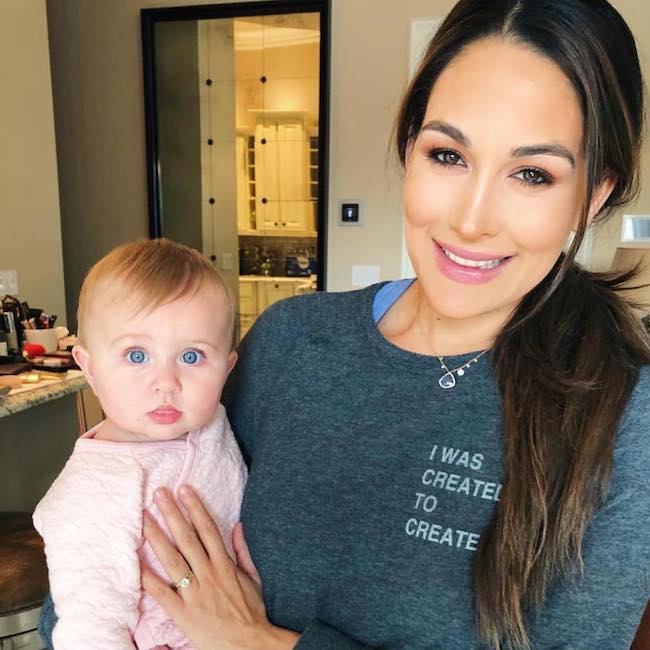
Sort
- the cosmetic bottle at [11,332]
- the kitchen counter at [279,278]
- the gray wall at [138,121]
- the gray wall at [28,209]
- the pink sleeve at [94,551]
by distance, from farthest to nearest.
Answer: the kitchen counter at [279,278] → the gray wall at [138,121] → the gray wall at [28,209] → the cosmetic bottle at [11,332] → the pink sleeve at [94,551]

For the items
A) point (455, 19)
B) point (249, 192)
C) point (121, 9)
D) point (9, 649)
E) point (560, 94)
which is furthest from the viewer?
point (249, 192)

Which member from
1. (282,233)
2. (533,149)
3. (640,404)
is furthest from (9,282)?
(640,404)

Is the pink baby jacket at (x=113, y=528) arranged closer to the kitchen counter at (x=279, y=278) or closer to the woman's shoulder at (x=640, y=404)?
the woman's shoulder at (x=640, y=404)

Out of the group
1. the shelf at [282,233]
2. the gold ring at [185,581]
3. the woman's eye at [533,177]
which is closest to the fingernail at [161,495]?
the gold ring at [185,581]

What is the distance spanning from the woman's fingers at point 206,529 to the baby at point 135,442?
4cm

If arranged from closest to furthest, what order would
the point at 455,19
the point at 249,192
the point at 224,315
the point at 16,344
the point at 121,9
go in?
the point at 455,19 < the point at 224,315 < the point at 16,344 < the point at 121,9 < the point at 249,192

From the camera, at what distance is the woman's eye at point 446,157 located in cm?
77

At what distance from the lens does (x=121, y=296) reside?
0.85 metres

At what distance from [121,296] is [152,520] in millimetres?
319

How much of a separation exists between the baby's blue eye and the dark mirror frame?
220 centimetres

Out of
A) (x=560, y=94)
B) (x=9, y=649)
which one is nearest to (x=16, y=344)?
(x=9, y=649)

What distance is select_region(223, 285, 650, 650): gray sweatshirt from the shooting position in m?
0.65

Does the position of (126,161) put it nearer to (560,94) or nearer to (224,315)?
(224,315)

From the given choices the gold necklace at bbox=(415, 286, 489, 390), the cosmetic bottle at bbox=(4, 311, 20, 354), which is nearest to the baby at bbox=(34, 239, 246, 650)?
the gold necklace at bbox=(415, 286, 489, 390)
